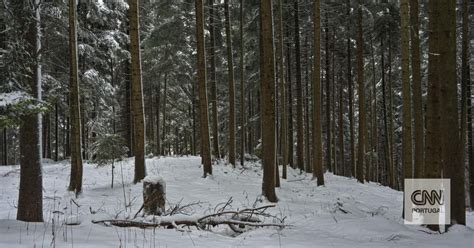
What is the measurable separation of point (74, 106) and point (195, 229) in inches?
245

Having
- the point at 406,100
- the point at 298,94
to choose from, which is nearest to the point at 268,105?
the point at 406,100

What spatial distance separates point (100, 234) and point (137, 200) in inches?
179

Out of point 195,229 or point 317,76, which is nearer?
point 195,229

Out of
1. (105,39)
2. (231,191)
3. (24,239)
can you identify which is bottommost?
(231,191)

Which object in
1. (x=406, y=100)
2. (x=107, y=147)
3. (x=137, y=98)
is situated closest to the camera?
(x=406, y=100)

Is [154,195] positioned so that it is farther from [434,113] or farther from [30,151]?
[434,113]

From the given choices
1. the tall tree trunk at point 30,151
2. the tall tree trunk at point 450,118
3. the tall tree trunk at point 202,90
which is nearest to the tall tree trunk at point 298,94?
the tall tree trunk at point 202,90

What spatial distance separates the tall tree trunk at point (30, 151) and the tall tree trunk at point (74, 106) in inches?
158

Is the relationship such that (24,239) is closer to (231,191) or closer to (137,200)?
(137,200)

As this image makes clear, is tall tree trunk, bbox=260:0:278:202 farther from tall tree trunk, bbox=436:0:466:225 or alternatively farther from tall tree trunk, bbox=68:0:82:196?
tall tree trunk, bbox=68:0:82:196

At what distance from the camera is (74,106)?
1136 centimetres

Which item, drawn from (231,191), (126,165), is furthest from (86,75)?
(231,191)

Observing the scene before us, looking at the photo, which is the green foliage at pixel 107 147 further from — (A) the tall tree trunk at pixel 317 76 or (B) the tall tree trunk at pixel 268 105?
(A) the tall tree trunk at pixel 317 76

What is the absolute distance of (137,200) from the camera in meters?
10.6
